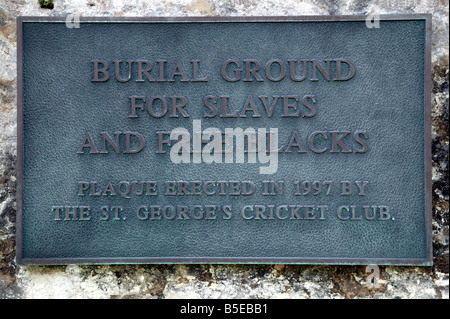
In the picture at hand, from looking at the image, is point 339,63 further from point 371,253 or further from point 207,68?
point 371,253

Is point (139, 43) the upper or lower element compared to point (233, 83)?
upper

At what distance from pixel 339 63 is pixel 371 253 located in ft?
3.51

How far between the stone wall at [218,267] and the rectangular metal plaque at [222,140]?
0.53 ft

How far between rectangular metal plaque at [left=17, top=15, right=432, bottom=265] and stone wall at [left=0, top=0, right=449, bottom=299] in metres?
0.16

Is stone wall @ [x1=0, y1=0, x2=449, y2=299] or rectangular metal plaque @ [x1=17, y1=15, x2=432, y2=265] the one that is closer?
rectangular metal plaque @ [x1=17, y1=15, x2=432, y2=265]

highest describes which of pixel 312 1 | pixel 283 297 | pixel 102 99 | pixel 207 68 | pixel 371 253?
pixel 312 1

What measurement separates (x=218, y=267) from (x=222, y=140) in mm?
749

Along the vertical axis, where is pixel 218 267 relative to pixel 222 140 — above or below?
below

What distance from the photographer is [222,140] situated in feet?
8.18

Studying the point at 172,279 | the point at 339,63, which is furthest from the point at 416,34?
the point at 172,279

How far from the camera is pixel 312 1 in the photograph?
2613mm

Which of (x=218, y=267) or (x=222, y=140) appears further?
(x=218, y=267)

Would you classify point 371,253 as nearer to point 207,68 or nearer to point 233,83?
point 233,83

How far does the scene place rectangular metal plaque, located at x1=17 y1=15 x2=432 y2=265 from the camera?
2459mm
